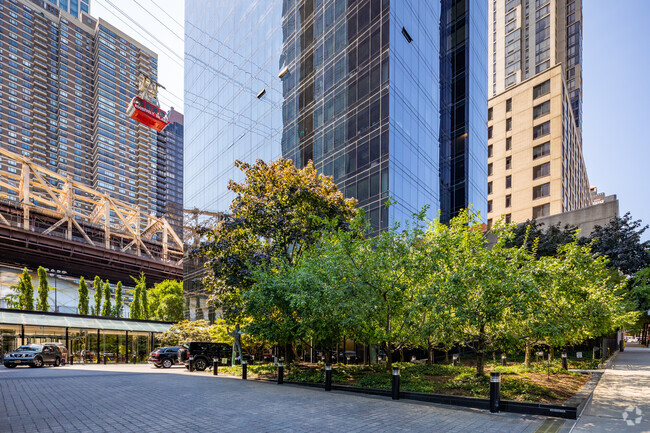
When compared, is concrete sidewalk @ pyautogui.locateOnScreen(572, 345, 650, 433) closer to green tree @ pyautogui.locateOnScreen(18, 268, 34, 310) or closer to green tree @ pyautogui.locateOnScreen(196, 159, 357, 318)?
green tree @ pyautogui.locateOnScreen(196, 159, 357, 318)

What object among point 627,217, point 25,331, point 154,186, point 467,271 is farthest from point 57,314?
point 154,186

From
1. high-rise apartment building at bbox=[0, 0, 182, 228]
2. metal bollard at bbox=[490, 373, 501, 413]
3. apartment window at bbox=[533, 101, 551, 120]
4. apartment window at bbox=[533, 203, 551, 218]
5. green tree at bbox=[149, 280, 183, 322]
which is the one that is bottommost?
green tree at bbox=[149, 280, 183, 322]

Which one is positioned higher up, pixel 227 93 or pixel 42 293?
pixel 227 93

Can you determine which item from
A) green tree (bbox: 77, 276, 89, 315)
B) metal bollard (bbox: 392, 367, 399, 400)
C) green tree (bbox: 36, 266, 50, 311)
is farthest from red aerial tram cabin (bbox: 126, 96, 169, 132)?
metal bollard (bbox: 392, 367, 399, 400)

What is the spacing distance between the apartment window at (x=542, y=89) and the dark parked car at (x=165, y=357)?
62.3 m

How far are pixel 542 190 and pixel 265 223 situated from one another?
5379 cm

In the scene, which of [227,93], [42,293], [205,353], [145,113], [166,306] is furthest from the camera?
[166,306]

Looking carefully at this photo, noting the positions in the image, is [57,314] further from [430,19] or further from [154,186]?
[154,186]

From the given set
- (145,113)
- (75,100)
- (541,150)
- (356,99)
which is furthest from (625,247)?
(75,100)

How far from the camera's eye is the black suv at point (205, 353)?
961 inches

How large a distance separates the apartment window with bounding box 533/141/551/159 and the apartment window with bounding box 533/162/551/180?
158 centimetres

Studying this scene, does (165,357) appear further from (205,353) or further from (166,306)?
(166,306)

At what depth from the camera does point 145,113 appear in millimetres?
44781

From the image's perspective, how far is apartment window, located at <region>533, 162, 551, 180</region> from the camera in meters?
59.9
